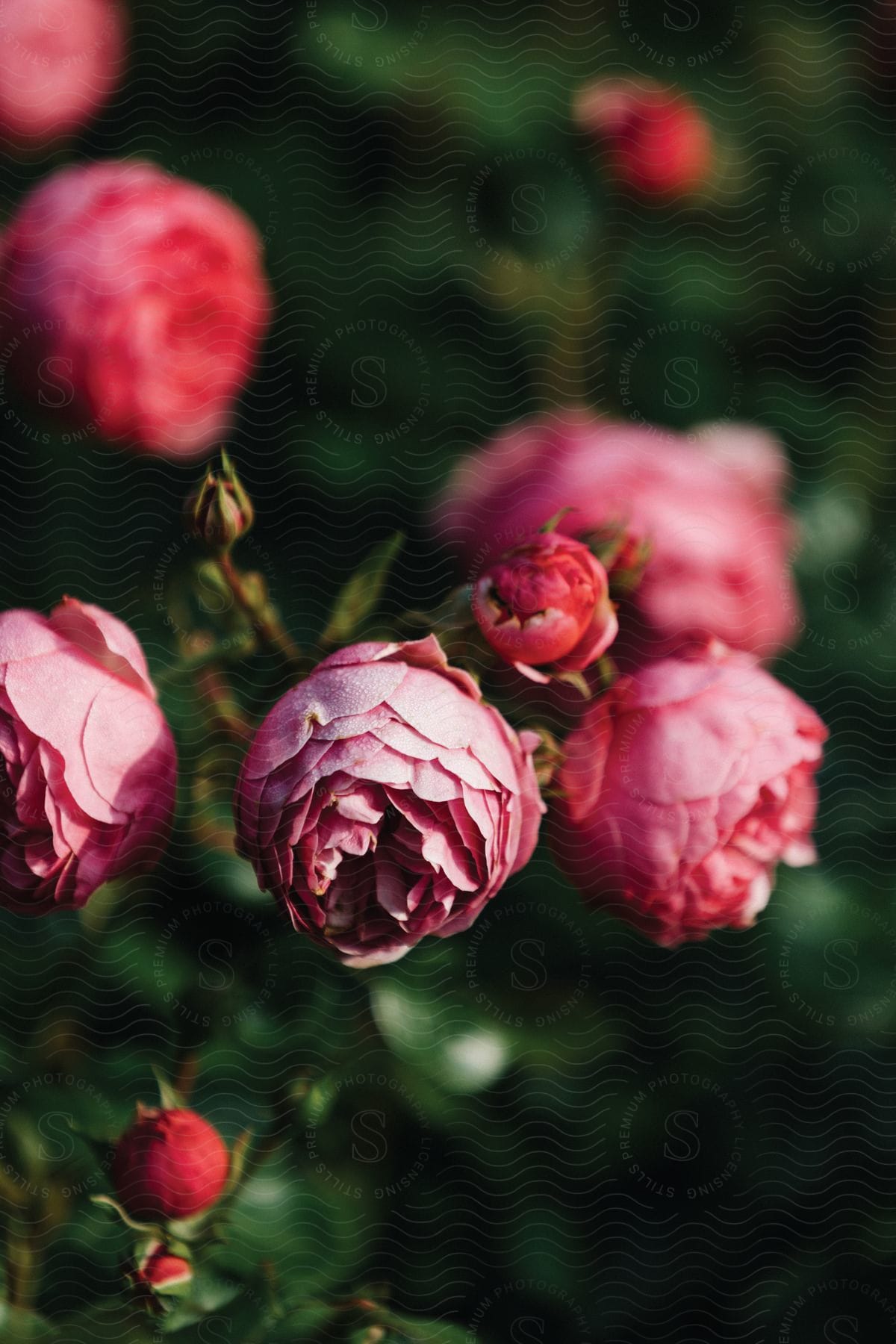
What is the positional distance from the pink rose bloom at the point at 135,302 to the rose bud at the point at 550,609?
0.12m

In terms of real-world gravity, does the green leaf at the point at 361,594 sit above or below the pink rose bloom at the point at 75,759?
above

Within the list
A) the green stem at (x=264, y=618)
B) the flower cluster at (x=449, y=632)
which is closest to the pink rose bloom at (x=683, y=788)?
the flower cluster at (x=449, y=632)

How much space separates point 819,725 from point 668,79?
25 centimetres

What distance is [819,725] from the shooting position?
Result: 0.41 meters

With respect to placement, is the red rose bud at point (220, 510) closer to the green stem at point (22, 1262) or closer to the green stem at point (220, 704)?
the green stem at point (220, 704)

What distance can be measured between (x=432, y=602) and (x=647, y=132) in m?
0.19

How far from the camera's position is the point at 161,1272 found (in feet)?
1.35

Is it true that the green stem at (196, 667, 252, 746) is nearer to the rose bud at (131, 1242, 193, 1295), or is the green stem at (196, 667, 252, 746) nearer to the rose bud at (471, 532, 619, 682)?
the rose bud at (471, 532, 619, 682)

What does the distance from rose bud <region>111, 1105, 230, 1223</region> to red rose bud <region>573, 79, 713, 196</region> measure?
396mm

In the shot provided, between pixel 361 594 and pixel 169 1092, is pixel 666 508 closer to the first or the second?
pixel 361 594

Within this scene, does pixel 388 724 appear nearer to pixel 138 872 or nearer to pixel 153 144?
pixel 138 872

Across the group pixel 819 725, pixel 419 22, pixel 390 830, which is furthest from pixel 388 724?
pixel 419 22

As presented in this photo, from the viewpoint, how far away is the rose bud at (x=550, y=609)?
0.39m

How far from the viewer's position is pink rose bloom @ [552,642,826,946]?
39 cm
